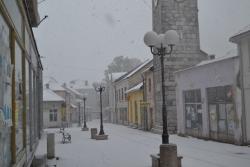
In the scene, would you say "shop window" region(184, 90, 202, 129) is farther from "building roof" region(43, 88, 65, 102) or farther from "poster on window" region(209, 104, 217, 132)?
"building roof" region(43, 88, 65, 102)

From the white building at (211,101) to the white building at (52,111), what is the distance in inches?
1151

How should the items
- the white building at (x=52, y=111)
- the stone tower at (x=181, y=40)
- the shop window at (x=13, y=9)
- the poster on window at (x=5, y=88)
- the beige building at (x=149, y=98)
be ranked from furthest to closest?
1. the white building at (x=52, y=111)
2. the beige building at (x=149, y=98)
3. the stone tower at (x=181, y=40)
4. the shop window at (x=13, y=9)
5. the poster on window at (x=5, y=88)

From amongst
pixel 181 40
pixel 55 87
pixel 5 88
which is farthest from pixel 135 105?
pixel 5 88

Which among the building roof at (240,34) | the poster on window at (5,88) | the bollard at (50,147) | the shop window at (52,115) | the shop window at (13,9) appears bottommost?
the bollard at (50,147)

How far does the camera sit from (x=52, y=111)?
2052 inches

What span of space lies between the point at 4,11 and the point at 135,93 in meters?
37.7

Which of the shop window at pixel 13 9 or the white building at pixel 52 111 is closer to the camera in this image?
the shop window at pixel 13 9

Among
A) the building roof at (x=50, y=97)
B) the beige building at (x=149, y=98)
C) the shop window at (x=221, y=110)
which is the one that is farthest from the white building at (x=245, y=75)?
the building roof at (x=50, y=97)

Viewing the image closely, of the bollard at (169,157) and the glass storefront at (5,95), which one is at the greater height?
the glass storefront at (5,95)

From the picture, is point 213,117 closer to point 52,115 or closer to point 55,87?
point 52,115

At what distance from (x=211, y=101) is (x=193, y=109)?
273 cm

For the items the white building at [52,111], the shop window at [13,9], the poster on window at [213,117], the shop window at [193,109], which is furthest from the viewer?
→ the white building at [52,111]

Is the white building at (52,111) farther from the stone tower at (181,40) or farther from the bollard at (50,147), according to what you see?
the bollard at (50,147)

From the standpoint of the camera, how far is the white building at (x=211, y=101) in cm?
1809
